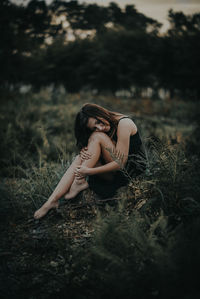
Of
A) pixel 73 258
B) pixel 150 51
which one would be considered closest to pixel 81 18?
pixel 73 258

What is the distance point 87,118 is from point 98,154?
0.39m

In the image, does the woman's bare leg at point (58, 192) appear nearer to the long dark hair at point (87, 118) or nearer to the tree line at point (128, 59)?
the long dark hair at point (87, 118)

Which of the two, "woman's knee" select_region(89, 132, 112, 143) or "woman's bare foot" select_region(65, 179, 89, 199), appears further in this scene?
"woman's bare foot" select_region(65, 179, 89, 199)

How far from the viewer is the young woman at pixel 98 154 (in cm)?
271

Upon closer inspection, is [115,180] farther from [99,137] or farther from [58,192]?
[58,192]

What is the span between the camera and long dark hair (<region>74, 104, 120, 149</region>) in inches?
111

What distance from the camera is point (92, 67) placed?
1691cm

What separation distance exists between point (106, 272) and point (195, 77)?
1391cm

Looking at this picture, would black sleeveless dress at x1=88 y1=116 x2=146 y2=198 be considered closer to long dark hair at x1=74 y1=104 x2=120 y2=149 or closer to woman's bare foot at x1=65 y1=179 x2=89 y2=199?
woman's bare foot at x1=65 y1=179 x2=89 y2=199

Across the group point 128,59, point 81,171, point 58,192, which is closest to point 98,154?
point 81,171

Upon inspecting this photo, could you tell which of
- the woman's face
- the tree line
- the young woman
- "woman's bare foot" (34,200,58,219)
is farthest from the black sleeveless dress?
the tree line

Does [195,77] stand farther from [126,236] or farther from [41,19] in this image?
[126,236]

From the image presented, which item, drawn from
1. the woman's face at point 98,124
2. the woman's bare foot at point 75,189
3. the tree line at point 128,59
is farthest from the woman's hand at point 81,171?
the tree line at point 128,59

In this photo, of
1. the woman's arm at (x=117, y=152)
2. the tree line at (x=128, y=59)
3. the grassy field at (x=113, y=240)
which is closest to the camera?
the grassy field at (x=113, y=240)
